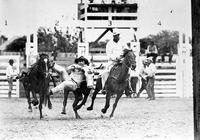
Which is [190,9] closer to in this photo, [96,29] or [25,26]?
[96,29]

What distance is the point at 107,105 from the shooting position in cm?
1519

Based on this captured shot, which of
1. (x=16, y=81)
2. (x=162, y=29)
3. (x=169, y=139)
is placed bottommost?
(x=169, y=139)

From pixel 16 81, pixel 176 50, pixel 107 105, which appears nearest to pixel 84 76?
pixel 107 105

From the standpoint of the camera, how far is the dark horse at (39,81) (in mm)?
14688

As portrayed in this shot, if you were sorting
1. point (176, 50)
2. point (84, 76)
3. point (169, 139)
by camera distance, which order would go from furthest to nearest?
point (176, 50), point (84, 76), point (169, 139)

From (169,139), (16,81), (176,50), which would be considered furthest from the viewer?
(176,50)

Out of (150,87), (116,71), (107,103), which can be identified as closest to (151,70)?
(150,87)

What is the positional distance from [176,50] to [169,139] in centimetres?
396

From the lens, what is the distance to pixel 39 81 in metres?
15.0

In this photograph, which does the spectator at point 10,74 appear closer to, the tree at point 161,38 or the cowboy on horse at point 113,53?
the cowboy on horse at point 113,53

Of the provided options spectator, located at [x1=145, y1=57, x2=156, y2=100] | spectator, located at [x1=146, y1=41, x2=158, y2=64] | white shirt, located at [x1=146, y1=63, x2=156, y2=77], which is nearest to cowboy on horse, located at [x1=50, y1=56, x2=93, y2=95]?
spectator, located at [x1=146, y1=41, x2=158, y2=64]

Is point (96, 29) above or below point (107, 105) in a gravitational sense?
above

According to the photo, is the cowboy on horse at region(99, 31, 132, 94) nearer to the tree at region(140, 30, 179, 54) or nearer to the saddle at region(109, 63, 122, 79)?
the saddle at region(109, 63, 122, 79)

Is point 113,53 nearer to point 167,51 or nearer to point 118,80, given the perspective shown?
point 118,80
